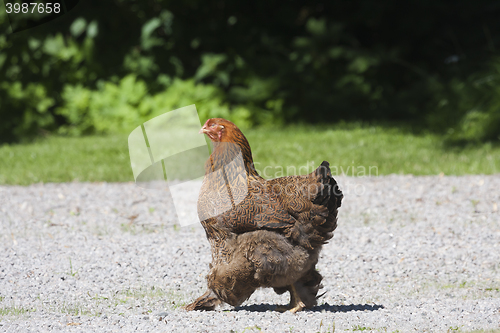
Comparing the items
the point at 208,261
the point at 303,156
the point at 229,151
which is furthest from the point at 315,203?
the point at 303,156

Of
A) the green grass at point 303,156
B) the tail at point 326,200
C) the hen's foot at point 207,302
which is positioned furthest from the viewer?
the green grass at point 303,156

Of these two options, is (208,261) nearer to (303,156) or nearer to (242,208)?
(242,208)

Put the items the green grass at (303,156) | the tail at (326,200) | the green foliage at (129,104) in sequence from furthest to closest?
1. the green foliage at (129,104)
2. the green grass at (303,156)
3. the tail at (326,200)

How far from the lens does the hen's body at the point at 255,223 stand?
3.19 m

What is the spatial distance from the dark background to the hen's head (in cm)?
711

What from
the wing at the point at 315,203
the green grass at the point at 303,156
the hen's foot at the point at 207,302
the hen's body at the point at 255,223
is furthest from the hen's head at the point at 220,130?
the green grass at the point at 303,156

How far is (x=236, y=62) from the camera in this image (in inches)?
432

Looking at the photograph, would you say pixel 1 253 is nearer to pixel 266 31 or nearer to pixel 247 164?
pixel 247 164

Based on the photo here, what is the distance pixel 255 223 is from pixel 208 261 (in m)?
1.24

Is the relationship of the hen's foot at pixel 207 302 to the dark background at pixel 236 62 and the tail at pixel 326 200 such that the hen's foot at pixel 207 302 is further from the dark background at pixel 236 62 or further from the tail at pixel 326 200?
the dark background at pixel 236 62

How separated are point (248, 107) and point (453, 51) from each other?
196 inches

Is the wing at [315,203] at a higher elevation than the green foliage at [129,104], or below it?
below

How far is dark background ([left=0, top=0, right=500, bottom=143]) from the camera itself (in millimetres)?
10742

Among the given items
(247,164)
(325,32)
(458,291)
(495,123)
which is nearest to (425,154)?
(495,123)
